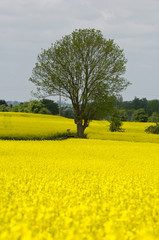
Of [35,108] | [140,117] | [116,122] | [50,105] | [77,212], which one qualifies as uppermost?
[50,105]

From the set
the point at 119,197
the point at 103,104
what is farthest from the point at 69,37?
the point at 119,197

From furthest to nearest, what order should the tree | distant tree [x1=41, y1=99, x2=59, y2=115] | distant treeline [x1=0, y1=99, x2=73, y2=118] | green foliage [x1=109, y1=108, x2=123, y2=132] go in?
distant tree [x1=41, y1=99, x2=59, y2=115]
distant treeline [x1=0, y1=99, x2=73, y2=118]
green foliage [x1=109, y1=108, x2=123, y2=132]
the tree

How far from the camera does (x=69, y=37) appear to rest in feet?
106

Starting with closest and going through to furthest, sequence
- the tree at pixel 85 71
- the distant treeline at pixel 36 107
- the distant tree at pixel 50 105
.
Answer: the tree at pixel 85 71 → the distant treeline at pixel 36 107 → the distant tree at pixel 50 105

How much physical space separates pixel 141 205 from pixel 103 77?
25777mm

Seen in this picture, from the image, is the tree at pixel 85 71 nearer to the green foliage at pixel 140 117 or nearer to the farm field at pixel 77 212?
the farm field at pixel 77 212

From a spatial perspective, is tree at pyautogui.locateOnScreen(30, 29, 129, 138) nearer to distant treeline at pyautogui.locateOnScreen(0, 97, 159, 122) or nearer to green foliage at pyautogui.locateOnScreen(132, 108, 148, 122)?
distant treeline at pyautogui.locateOnScreen(0, 97, 159, 122)

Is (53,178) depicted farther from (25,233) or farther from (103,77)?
(103,77)

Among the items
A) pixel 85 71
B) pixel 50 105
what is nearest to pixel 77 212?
pixel 85 71

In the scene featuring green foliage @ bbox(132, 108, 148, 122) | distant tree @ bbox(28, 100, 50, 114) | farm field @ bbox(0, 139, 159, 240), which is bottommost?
farm field @ bbox(0, 139, 159, 240)

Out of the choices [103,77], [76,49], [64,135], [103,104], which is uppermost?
[76,49]

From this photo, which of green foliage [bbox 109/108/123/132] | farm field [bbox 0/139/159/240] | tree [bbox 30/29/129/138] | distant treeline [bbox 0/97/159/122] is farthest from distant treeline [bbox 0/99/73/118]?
farm field [bbox 0/139/159/240]

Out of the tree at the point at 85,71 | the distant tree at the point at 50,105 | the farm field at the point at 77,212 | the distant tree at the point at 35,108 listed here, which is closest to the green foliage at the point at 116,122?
the tree at the point at 85,71

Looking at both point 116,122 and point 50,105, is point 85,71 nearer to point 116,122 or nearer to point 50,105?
point 116,122
